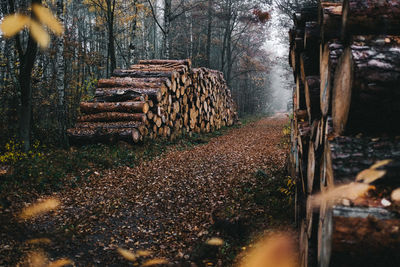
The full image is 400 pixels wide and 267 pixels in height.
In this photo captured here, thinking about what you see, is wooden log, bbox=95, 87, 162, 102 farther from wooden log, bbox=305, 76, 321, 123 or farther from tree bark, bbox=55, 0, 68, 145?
wooden log, bbox=305, 76, 321, 123

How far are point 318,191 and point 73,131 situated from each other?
290 inches

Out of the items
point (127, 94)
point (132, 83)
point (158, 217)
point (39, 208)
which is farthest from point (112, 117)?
point (158, 217)

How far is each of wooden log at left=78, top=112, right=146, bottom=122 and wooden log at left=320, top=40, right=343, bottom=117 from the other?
6356 mm

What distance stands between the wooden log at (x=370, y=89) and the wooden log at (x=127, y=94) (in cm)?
728

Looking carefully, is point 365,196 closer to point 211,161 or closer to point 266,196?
point 266,196

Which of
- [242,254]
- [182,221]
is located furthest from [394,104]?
[182,221]

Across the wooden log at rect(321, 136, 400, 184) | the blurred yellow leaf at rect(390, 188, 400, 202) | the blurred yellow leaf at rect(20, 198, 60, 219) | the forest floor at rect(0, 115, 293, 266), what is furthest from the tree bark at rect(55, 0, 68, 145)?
the blurred yellow leaf at rect(390, 188, 400, 202)

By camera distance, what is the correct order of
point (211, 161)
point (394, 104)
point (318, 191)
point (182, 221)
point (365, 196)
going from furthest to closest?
point (211, 161)
point (182, 221)
point (318, 191)
point (394, 104)
point (365, 196)

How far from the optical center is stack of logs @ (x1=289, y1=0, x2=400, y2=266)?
5.44 ft

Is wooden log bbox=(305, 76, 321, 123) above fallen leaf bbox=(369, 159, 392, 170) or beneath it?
above

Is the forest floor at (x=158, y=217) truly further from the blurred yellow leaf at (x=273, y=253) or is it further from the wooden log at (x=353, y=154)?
the wooden log at (x=353, y=154)

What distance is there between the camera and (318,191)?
244cm

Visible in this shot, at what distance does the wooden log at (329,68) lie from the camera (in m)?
2.35

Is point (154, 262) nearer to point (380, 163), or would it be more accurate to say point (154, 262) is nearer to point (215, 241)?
point (215, 241)
